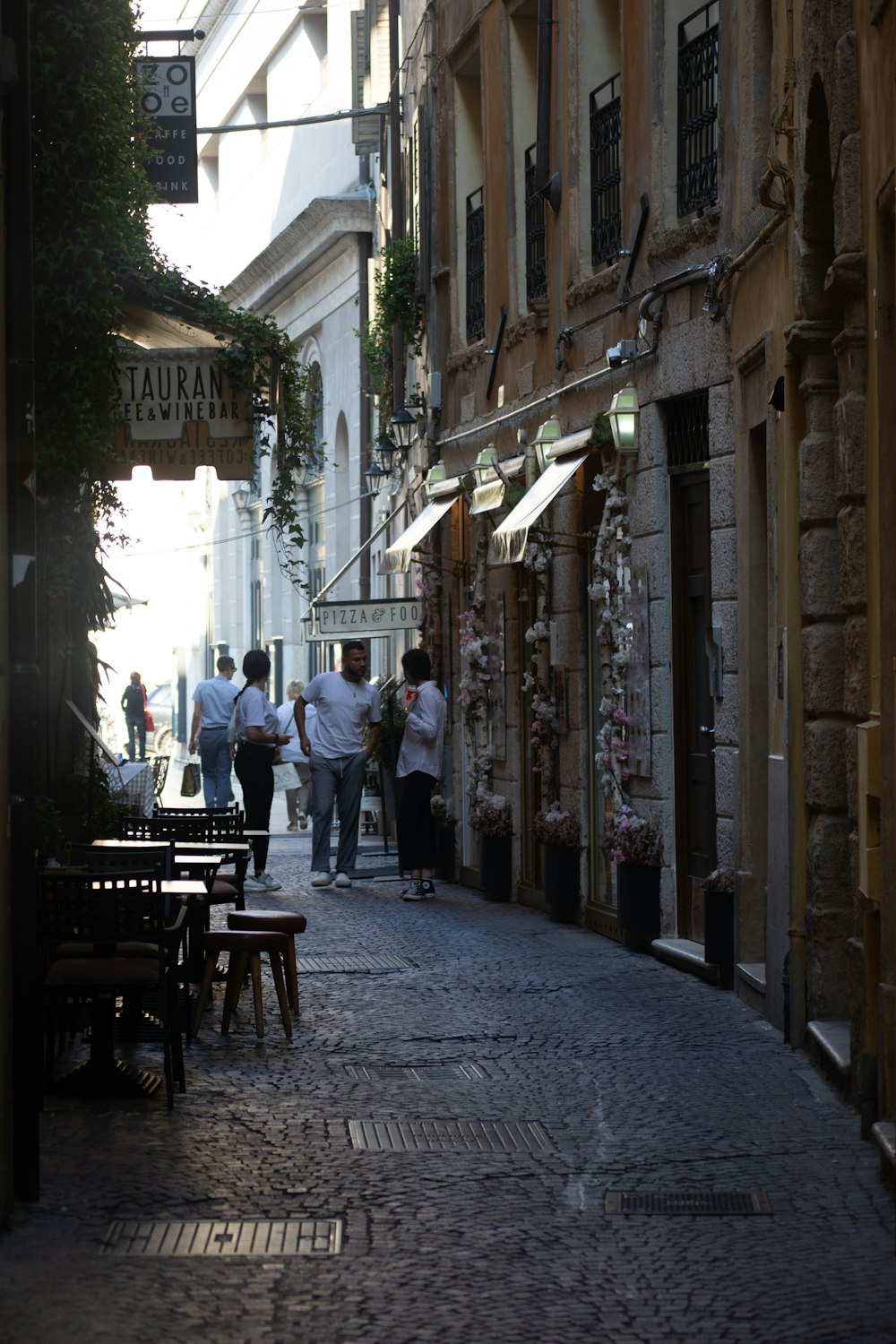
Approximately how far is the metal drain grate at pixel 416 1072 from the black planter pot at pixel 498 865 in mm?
7518

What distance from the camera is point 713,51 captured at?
12.6 metres

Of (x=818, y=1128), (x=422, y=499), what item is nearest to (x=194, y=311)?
(x=818, y=1128)

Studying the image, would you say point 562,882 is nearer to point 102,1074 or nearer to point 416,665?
point 416,665

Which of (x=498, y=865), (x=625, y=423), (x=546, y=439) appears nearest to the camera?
(x=625, y=423)

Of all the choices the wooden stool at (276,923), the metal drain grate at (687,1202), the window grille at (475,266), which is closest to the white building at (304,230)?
the window grille at (475,266)

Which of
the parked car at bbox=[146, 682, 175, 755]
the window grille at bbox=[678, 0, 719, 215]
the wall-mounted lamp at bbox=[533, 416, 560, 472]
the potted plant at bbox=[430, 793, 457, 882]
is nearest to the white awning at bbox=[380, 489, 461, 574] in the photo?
the potted plant at bbox=[430, 793, 457, 882]

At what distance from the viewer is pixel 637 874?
43.3 feet

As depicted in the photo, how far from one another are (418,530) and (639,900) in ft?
21.6

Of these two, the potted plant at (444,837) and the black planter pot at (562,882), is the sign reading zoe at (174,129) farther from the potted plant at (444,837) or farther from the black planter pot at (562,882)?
the potted plant at (444,837)

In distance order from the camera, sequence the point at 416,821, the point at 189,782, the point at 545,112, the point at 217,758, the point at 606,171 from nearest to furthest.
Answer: the point at 606,171 → the point at 545,112 → the point at 416,821 → the point at 217,758 → the point at 189,782

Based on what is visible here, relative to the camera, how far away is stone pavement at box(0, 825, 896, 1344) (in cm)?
577

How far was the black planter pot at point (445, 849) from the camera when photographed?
62.2 ft

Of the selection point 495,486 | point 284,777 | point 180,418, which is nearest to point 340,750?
point 495,486

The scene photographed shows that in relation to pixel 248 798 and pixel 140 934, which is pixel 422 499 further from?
pixel 140 934
